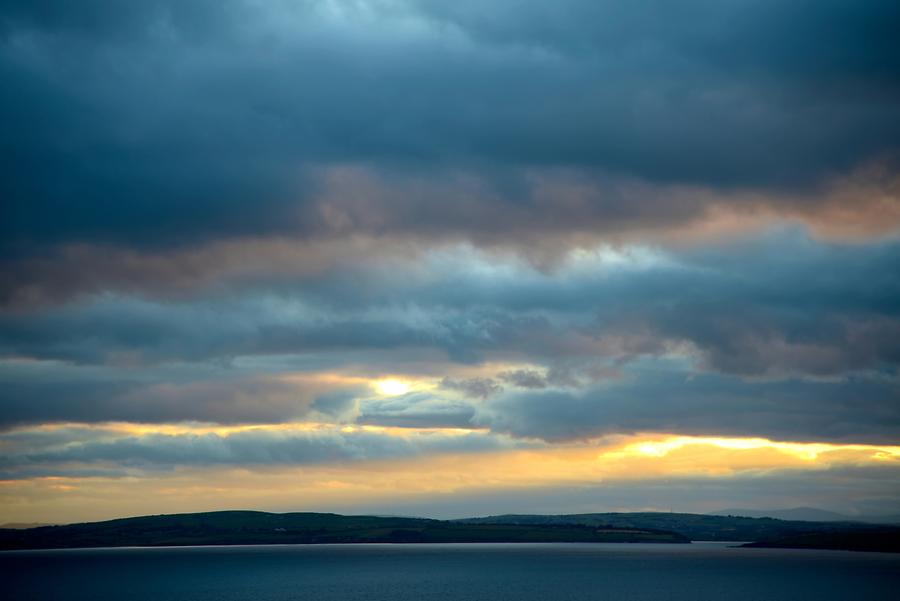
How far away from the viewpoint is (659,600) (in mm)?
193625

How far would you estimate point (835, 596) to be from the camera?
197 m

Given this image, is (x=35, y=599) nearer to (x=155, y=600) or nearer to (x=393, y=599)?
(x=155, y=600)

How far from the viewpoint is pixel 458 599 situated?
193875 millimetres

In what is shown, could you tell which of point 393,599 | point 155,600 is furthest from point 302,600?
point 155,600

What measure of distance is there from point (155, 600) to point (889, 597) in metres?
161

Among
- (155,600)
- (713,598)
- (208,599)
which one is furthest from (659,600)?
(155,600)

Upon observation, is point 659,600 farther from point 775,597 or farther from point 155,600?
point 155,600

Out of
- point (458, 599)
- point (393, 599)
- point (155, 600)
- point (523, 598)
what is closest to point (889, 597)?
point (523, 598)

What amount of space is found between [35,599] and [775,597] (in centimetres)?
16628

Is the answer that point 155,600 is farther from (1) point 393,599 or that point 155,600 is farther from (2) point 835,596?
(2) point 835,596

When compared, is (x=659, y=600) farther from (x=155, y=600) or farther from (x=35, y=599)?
(x=35, y=599)

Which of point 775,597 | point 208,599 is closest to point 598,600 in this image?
point 775,597

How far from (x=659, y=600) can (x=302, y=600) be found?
7839cm

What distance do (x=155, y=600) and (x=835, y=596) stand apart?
15191cm
